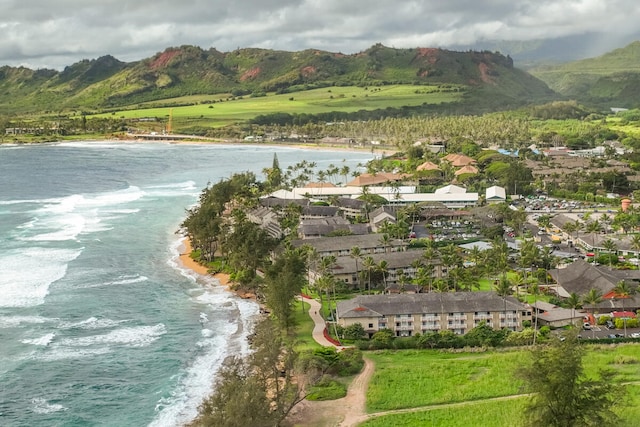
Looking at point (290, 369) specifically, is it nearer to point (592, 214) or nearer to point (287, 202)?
point (287, 202)

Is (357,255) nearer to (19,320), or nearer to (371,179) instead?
(19,320)

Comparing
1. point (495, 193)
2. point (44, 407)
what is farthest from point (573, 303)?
point (495, 193)

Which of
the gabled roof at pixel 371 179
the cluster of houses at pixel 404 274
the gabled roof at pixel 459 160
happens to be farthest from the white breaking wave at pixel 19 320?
the gabled roof at pixel 459 160

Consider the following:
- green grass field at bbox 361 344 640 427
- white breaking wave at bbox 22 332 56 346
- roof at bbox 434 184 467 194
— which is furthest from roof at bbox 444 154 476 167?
white breaking wave at bbox 22 332 56 346

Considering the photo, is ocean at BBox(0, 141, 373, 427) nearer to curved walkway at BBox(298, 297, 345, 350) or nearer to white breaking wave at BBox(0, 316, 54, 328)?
white breaking wave at BBox(0, 316, 54, 328)

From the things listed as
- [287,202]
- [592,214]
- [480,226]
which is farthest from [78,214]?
[592,214]

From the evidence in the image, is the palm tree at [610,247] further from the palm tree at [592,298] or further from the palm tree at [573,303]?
the palm tree at [573,303]
